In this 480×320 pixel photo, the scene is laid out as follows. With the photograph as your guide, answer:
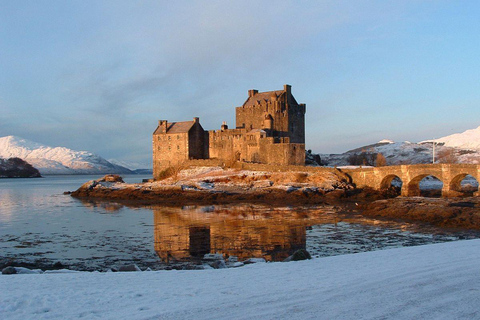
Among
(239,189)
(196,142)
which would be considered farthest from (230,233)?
(196,142)

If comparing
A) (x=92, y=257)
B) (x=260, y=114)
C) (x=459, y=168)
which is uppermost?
(x=260, y=114)

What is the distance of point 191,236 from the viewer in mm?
23328

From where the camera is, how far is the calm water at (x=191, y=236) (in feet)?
59.9

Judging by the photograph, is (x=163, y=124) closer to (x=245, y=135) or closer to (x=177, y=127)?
(x=177, y=127)

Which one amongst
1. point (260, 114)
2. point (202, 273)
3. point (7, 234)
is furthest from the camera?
point (260, 114)

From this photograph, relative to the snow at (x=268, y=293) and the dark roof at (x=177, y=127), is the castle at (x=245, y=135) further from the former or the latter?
the snow at (x=268, y=293)

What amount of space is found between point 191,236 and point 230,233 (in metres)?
2.21

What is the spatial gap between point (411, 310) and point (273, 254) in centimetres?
1069

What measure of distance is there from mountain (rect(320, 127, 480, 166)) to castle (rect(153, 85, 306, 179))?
22.8 m

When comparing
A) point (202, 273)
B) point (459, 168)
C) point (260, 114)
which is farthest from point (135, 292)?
point (260, 114)

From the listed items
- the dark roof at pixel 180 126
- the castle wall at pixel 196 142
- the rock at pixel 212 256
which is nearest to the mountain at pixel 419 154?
the castle wall at pixel 196 142

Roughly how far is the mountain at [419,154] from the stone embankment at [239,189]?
3474 cm

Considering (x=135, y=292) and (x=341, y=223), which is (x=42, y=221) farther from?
(x=135, y=292)

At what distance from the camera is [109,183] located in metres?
65.6
